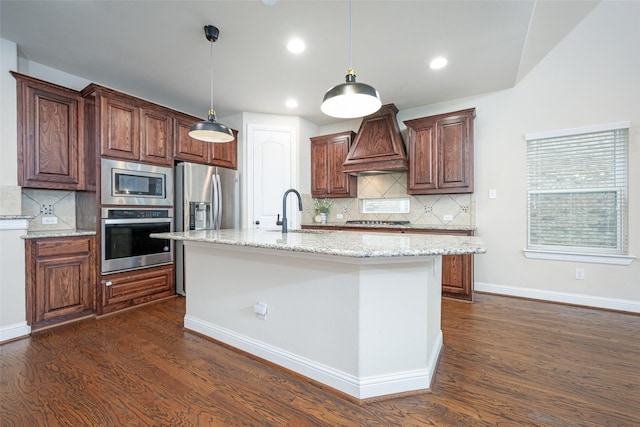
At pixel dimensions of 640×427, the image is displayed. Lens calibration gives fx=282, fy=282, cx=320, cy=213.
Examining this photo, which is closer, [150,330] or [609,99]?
[150,330]

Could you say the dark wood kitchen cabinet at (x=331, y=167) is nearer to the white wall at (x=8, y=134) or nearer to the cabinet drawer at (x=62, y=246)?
the cabinet drawer at (x=62, y=246)

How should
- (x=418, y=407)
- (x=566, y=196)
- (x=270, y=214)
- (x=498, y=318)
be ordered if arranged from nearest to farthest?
(x=418, y=407) < (x=498, y=318) < (x=566, y=196) < (x=270, y=214)

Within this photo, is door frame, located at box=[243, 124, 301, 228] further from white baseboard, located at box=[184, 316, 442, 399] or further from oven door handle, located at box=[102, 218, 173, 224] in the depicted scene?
white baseboard, located at box=[184, 316, 442, 399]

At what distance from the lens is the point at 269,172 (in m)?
4.41

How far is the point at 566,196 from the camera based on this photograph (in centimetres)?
323

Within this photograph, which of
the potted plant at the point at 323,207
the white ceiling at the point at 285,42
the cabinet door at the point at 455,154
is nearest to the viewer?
the white ceiling at the point at 285,42

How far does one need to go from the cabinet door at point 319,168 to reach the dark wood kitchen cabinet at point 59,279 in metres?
2.95

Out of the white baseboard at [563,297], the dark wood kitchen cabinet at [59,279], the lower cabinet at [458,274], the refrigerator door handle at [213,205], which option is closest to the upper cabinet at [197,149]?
the refrigerator door handle at [213,205]

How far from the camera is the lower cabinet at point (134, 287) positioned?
2869 millimetres

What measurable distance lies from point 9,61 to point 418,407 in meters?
4.15

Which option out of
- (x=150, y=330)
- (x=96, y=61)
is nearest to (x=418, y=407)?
(x=150, y=330)

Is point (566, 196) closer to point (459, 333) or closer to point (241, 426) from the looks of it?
point (459, 333)

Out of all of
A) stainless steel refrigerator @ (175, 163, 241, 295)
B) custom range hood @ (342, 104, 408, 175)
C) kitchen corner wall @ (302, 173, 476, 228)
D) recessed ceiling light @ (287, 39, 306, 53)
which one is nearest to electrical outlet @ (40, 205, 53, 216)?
stainless steel refrigerator @ (175, 163, 241, 295)

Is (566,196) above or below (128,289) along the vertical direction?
above
